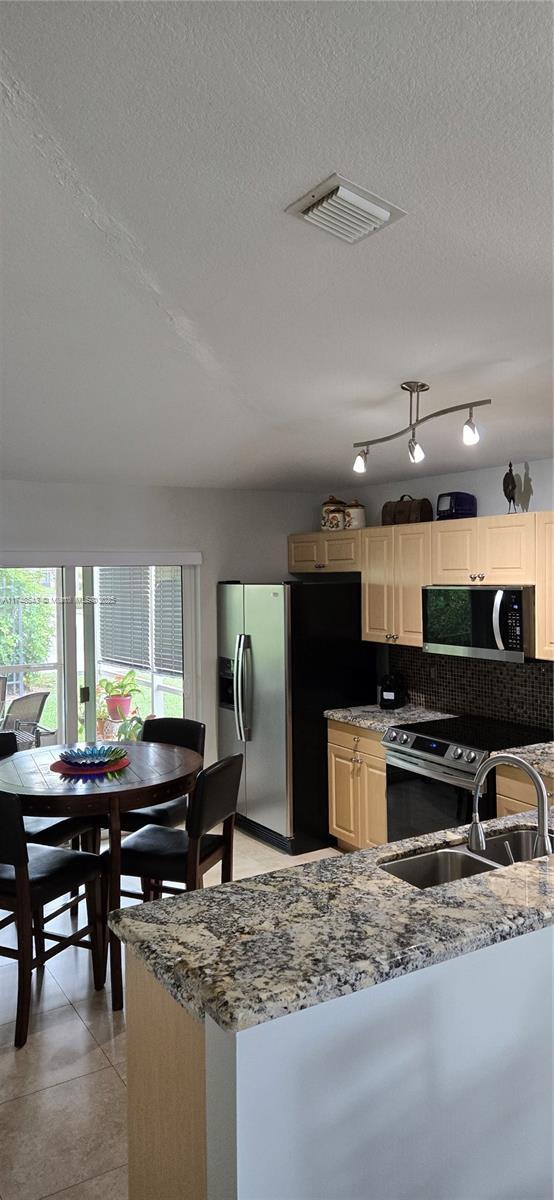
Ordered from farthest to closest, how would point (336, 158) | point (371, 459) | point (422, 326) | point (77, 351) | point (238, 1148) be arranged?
point (371, 459) → point (77, 351) → point (422, 326) → point (336, 158) → point (238, 1148)

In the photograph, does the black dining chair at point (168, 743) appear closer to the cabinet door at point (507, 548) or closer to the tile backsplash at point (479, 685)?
the tile backsplash at point (479, 685)

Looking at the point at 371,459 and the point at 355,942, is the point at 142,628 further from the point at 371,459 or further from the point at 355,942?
the point at 355,942

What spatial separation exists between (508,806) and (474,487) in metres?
1.98

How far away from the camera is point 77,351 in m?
3.00

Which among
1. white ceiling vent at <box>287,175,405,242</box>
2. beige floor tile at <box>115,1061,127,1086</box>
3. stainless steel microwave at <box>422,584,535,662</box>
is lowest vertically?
beige floor tile at <box>115,1061,127,1086</box>

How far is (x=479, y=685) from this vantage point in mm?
4543

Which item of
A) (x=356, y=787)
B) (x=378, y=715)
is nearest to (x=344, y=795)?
(x=356, y=787)

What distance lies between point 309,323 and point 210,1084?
2.24 meters

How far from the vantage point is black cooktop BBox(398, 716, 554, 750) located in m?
3.82

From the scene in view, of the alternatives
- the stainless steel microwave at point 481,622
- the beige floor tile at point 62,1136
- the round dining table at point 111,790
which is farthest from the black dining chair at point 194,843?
the stainless steel microwave at point 481,622

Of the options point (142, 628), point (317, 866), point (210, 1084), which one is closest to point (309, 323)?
point (317, 866)

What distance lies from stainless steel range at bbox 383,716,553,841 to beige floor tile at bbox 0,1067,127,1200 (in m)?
1.89

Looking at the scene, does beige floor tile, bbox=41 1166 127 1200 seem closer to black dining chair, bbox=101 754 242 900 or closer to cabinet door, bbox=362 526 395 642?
black dining chair, bbox=101 754 242 900

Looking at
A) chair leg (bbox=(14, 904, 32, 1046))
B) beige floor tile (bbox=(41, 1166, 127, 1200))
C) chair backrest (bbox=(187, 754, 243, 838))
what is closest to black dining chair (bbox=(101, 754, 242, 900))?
chair backrest (bbox=(187, 754, 243, 838))
